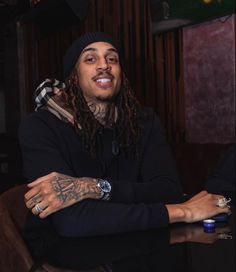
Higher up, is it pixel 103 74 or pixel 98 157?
pixel 103 74

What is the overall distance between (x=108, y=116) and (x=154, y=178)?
302 millimetres

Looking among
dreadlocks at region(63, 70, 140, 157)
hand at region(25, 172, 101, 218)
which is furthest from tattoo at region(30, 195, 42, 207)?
dreadlocks at region(63, 70, 140, 157)

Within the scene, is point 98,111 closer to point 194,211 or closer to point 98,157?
point 98,157

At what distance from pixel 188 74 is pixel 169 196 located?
1160 mm

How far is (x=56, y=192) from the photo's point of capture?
1.10 m

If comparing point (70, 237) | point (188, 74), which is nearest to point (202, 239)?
point (70, 237)

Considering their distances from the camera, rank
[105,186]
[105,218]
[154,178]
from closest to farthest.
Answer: [105,218] < [105,186] < [154,178]

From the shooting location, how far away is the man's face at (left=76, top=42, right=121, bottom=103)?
1.49 m

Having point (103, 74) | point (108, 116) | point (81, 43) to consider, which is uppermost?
point (81, 43)

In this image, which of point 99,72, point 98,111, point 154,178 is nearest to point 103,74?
point 99,72

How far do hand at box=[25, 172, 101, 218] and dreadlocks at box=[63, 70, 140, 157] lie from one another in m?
0.26

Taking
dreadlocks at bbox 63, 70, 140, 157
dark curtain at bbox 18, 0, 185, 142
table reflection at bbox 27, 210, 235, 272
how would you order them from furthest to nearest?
dark curtain at bbox 18, 0, 185, 142, dreadlocks at bbox 63, 70, 140, 157, table reflection at bbox 27, 210, 235, 272

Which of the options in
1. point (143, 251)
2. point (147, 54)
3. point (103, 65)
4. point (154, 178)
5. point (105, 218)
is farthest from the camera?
point (147, 54)

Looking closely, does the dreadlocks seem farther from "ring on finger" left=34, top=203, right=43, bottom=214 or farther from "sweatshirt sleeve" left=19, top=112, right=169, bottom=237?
"ring on finger" left=34, top=203, right=43, bottom=214
